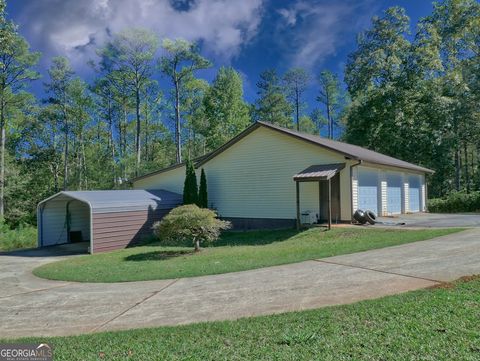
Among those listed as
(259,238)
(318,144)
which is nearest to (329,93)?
(318,144)

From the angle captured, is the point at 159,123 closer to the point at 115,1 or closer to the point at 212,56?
the point at 212,56

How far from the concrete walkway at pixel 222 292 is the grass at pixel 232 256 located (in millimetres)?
558

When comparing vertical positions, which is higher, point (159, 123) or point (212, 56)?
point (212, 56)

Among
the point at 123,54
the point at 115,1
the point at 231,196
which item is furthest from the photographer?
the point at 123,54

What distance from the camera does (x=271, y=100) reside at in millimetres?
41719

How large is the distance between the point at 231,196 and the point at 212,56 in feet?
60.7

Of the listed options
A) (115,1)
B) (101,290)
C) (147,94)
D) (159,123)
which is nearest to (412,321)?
(101,290)

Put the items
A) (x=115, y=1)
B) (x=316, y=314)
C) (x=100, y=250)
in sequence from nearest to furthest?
(x=316, y=314), (x=100, y=250), (x=115, y=1)

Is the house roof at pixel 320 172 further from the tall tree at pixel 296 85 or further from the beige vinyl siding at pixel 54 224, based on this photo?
the tall tree at pixel 296 85

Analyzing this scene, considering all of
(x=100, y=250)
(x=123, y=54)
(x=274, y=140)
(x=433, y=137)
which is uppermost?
(x=123, y=54)

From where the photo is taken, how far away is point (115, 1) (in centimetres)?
1741

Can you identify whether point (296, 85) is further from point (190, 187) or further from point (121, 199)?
point (121, 199)

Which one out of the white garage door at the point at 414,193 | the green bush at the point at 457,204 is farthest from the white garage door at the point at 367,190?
the green bush at the point at 457,204

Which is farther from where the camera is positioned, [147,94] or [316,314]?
[147,94]
